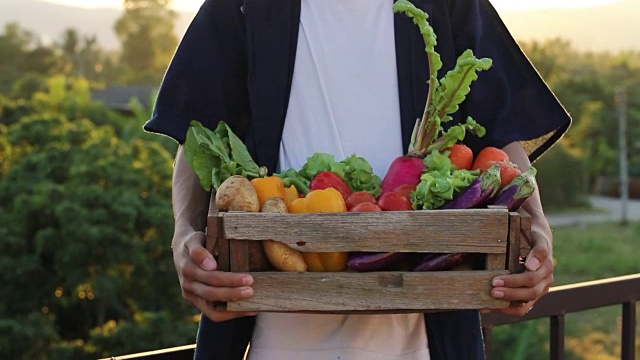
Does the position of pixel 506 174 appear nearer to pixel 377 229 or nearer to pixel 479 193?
pixel 479 193

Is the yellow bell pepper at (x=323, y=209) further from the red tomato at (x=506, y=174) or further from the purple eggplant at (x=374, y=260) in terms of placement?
the red tomato at (x=506, y=174)

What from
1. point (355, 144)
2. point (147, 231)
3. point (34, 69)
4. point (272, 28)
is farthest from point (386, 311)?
point (34, 69)

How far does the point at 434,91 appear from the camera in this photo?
1.34 metres

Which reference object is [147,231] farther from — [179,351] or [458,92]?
[458,92]

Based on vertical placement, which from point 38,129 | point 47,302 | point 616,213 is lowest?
point 616,213

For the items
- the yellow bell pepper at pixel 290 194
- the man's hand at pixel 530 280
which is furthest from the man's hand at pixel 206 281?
the man's hand at pixel 530 280

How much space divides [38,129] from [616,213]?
46.2 ft

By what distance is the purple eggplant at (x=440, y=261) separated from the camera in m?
1.18

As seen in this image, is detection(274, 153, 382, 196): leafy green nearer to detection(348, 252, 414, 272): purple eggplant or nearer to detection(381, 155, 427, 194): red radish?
detection(381, 155, 427, 194): red radish

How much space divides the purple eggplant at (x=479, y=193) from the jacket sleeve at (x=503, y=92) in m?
0.29

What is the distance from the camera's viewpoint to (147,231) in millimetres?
7844

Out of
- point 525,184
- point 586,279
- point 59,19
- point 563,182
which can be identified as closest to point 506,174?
point 525,184

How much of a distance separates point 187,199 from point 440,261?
0.47m

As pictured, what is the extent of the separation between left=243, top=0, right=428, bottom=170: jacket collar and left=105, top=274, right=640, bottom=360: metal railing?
2.77 feet
